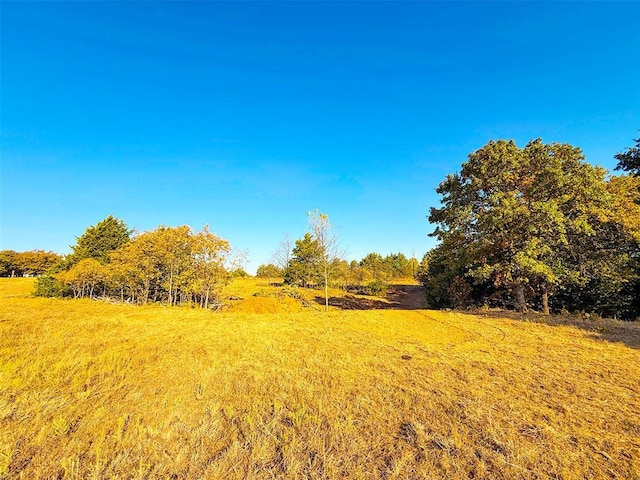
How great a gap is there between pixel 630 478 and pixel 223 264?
17.5 meters

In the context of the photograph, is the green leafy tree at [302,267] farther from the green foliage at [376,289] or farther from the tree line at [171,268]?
the tree line at [171,268]

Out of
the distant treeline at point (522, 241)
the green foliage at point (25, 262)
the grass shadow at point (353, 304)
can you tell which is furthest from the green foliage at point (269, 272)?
the green foliage at point (25, 262)

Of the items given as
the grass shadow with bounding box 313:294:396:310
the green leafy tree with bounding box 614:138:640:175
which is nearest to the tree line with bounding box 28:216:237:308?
the grass shadow with bounding box 313:294:396:310

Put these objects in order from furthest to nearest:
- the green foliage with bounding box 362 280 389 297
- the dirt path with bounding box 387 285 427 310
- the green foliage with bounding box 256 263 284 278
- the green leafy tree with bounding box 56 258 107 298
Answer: the green foliage with bounding box 256 263 284 278 < the green foliage with bounding box 362 280 389 297 < the dirt path with bounding box 387 285 427 310 < the green leafy tree with bounding box 56 258 107 298

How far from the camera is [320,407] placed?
4375 millimetres

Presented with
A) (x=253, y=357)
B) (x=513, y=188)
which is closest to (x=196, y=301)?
(x=253, y=357)

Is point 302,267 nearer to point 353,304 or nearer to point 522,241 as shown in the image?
point 353,304

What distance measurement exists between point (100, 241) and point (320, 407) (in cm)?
3161

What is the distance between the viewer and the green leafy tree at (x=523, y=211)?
11211mm

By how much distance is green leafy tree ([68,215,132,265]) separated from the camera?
27016 millimetres

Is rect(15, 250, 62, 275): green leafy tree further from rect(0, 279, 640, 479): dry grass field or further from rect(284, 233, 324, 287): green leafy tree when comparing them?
rect(0, 279, 640, 479): dry grass field

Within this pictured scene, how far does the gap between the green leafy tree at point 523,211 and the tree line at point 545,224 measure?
3 centimetres

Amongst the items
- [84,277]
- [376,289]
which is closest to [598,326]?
[376,289]

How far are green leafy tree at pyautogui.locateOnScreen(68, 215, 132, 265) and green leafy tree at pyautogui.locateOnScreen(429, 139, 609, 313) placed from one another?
2818 centimetres
